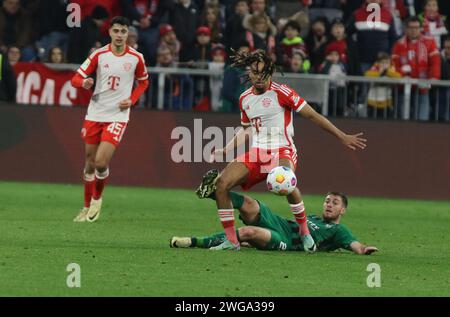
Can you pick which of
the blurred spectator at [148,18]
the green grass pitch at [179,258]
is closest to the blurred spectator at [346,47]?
the blurred spectator at [148,18]

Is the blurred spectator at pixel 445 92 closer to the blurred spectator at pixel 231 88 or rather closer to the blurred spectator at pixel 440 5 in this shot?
the blurred spectator at pixel 440 5

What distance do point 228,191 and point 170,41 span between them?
9592 mm

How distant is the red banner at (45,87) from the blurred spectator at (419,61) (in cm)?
510

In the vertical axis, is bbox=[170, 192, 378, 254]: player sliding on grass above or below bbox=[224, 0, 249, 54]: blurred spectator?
below

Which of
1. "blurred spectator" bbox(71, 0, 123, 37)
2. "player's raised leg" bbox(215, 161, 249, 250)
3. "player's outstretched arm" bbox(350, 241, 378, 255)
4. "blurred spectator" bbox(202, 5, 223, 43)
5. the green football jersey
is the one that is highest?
"blurred spectator" bbox(71, 0, 123, 37)

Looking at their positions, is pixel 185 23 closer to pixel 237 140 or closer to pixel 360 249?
pixel 237 140

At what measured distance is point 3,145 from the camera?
2211 cm

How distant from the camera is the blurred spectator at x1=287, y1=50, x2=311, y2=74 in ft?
72.5

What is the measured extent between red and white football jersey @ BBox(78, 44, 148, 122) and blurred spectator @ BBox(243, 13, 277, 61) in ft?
18.2

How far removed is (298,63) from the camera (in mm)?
22109

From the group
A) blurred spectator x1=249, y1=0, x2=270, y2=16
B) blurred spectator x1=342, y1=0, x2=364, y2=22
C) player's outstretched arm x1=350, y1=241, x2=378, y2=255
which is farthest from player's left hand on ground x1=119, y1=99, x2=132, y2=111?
blurred spectator x1=342, y1=0, x2=364, y2=22

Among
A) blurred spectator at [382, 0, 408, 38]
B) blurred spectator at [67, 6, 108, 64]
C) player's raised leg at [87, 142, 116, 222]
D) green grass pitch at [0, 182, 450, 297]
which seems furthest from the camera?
blurred spectator at [382, 0, 408, 38]

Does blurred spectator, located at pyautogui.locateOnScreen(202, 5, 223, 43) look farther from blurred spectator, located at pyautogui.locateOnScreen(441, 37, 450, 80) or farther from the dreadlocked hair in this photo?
the dreadlocked hair
